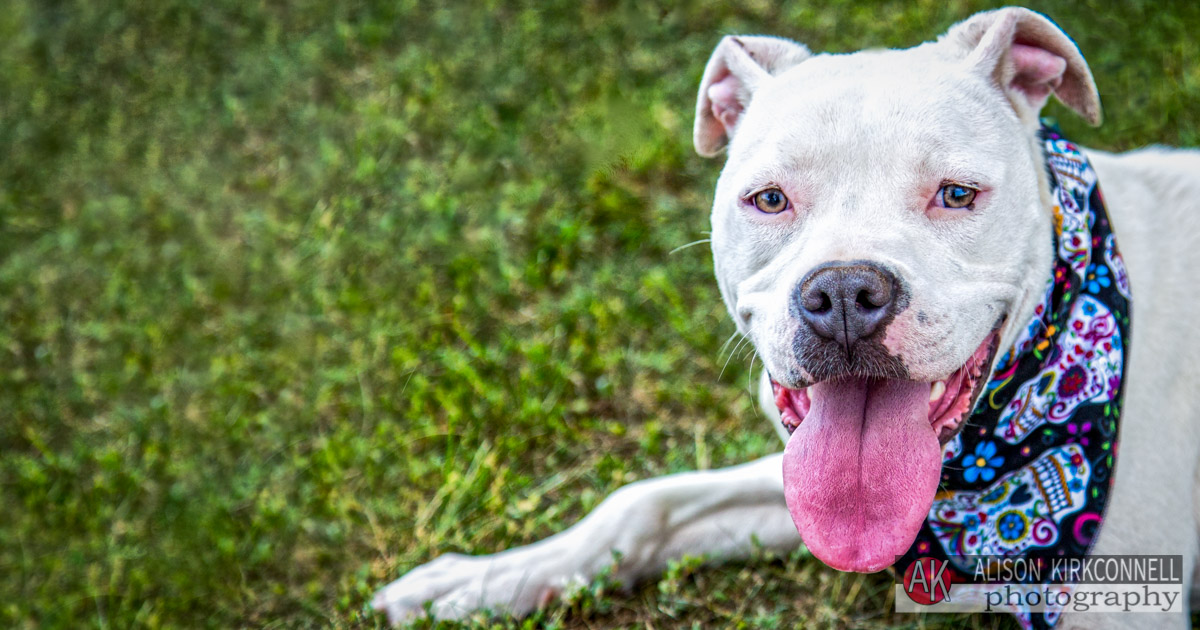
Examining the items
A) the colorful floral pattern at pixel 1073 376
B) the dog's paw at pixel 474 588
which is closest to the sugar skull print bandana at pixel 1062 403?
the colorful floral pattern at pixel 1073 376

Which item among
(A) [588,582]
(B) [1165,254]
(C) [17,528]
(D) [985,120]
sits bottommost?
(C) [17,528]

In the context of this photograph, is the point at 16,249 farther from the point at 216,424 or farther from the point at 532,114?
the point at 532,114

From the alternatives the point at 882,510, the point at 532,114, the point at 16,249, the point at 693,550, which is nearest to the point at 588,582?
the point at 693,550

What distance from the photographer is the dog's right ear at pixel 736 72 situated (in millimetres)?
3107

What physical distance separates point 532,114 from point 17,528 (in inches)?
135

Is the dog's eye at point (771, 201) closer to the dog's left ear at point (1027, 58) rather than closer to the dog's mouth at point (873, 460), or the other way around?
the dog's mouth at point (873, 460)

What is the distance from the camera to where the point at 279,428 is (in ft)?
15.5

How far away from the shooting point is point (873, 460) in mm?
2611

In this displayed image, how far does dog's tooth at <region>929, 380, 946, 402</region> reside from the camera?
8.57 feet

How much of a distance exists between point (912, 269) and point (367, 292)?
11.3ft

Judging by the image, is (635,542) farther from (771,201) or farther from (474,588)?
(771,201)

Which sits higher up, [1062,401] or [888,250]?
[888,250]

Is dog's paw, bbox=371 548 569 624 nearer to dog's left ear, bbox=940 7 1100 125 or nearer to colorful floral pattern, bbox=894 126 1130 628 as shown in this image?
colorful floral pattern, bbox=894 126 1130 628

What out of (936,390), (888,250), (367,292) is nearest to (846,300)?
(888,250)
